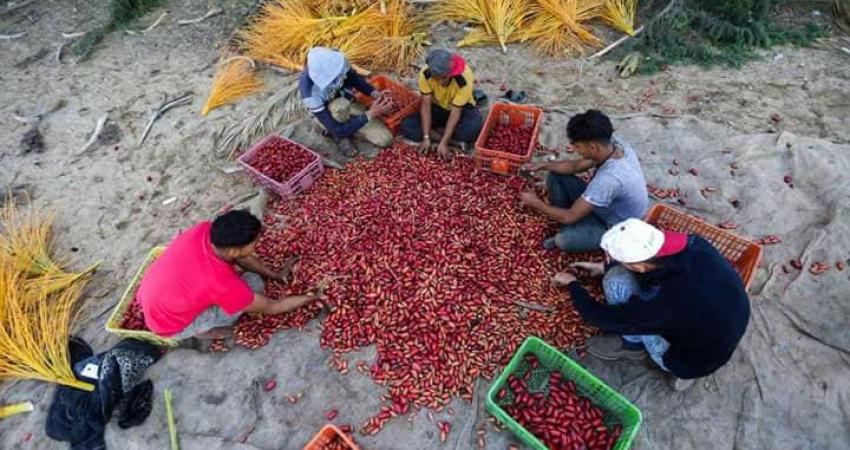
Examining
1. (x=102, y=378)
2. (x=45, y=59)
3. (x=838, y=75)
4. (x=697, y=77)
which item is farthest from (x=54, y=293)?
(x=838, y=75)

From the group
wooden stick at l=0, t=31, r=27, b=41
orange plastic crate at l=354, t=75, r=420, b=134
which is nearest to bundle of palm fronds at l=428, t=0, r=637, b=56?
orange plastic crate at l=354, t=75, r=420, b=134

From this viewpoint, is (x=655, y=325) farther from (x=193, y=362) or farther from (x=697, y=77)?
(x=697, y=77)

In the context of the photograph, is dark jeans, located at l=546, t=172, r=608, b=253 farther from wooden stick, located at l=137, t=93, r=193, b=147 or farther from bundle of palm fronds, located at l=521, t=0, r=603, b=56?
wooden stick, located at l=137, t=93, r=193, b=147

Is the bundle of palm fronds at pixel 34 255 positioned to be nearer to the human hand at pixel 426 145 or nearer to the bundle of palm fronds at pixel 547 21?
the human hand at pixel 426 145

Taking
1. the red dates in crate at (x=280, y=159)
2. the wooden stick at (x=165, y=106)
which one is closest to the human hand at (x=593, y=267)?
the red dates in crate at (x=280, y=159)

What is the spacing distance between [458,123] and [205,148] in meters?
2.81

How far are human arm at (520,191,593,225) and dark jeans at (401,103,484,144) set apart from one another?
108 centimetres

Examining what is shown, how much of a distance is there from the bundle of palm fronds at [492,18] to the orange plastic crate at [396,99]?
156cm

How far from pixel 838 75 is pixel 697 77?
1.45 m

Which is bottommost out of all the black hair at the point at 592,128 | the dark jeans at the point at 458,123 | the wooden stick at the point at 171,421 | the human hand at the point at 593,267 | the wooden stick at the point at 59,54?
the wooden stick at the point at 171,421

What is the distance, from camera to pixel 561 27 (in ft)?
20.0

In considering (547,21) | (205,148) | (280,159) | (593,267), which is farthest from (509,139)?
(205,148)

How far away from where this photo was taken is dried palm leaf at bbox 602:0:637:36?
19.9ft

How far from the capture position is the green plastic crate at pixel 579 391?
2.79 meters
